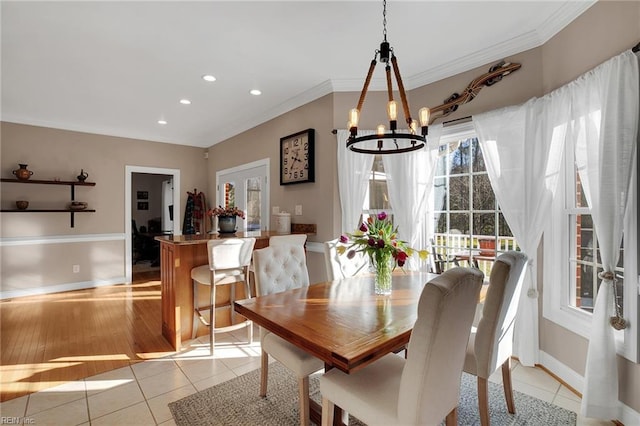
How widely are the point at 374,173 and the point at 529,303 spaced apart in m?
1.94

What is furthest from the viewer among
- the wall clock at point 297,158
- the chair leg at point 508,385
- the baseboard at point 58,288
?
the baseboard at point 58,288

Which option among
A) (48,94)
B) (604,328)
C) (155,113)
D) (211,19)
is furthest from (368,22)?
(48,94)

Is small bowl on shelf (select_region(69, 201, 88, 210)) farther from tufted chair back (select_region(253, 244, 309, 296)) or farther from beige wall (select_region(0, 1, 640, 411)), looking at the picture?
tufted chair back (select_region(253, 244, 309, 296))

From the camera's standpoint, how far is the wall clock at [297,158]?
143 inches

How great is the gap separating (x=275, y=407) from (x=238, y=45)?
9.47 ft

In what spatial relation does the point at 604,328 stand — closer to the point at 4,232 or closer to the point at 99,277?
the point at 99,277

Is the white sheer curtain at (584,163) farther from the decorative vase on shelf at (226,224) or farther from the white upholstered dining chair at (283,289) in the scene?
the decorative vase on shelf at (226,224)

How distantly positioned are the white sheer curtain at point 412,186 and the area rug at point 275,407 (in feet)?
4.70

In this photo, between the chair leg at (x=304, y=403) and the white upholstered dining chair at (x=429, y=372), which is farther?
the chair leg at (x=304, y=403)

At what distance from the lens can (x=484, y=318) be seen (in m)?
1.64

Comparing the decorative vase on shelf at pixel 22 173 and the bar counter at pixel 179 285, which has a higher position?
the decorative vase on shelf at pixel 22 173

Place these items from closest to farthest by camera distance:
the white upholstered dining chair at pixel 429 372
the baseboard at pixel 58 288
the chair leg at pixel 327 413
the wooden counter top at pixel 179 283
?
1. the white upholstered dining chair at pixel 429 372
2. the chair leg at pixel 327 413
3. the wooden counter top at pixel 179 283
4. the baseboard at pixel 58 288

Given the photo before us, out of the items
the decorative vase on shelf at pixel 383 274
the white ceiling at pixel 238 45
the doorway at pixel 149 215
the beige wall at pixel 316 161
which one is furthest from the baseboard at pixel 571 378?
the doorway at pixel 149 215

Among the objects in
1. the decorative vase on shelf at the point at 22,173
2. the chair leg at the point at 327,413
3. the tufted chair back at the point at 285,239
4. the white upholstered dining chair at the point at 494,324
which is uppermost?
the decorative vase on shelf at the point at 22,173
